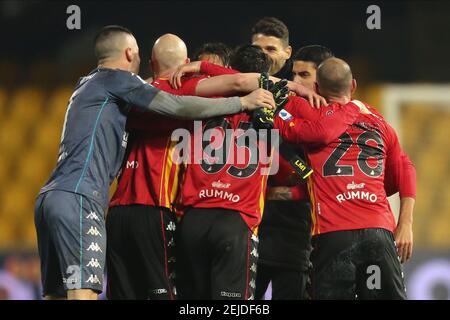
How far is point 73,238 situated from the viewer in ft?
14.4

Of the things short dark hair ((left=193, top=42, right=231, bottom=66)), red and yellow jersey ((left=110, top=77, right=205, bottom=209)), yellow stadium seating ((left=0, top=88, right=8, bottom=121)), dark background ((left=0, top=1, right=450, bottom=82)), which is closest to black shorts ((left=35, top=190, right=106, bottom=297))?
red and yellow jersey ((left=110, top=77, right=205, bottom=209))

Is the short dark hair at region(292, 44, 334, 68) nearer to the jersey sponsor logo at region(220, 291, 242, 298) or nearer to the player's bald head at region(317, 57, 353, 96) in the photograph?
the player's bald head at region(317, 57, 353, 96)

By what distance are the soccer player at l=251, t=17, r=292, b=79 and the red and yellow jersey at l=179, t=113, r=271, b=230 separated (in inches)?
44.2

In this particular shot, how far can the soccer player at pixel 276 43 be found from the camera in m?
5.77

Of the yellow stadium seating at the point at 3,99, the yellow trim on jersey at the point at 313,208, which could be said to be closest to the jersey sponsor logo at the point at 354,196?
the yellow trim on jersey at the point at 313,208

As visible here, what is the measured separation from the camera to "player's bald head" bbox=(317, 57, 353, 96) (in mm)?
4910

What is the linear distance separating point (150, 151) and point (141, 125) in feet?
0.51

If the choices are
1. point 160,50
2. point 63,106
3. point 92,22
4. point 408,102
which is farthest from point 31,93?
point 160,50

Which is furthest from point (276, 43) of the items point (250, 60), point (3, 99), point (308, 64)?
point (3, 99)

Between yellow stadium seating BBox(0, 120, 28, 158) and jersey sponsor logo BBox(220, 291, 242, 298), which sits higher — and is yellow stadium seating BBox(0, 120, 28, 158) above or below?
above

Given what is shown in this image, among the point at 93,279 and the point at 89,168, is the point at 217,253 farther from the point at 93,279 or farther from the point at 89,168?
the point at 89,168

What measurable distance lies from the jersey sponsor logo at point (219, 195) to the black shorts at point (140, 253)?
0.76ft

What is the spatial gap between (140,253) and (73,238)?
40cm

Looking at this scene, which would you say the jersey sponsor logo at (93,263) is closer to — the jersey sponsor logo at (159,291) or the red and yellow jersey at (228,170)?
the jersey sponsor logo at (159,291)
